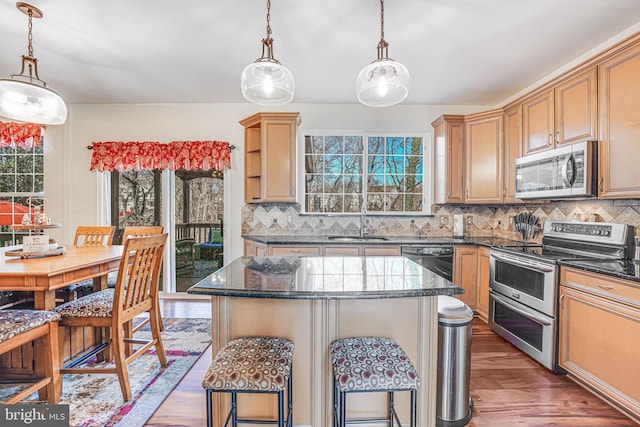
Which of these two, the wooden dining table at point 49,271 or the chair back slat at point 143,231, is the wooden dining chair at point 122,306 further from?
the chair back slat at point 143,231

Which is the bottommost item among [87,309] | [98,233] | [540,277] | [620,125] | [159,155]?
[87,309]

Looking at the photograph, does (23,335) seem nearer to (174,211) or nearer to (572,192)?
(174,211)

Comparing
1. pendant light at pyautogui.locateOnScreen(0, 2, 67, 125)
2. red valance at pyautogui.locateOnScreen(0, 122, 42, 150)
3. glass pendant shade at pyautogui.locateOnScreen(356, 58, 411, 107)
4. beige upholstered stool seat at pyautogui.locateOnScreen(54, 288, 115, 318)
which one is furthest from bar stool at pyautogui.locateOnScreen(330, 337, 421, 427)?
red valance at pyautogui.locateOnScreen(0, 122, 42, 150)

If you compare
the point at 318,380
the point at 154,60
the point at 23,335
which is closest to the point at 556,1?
the point at 318,380

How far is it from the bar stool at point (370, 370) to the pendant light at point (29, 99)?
2653 mm

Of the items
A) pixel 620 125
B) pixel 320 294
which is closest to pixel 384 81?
pixel 320 294

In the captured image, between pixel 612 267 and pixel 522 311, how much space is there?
76 cm

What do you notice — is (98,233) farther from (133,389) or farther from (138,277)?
(133,389)

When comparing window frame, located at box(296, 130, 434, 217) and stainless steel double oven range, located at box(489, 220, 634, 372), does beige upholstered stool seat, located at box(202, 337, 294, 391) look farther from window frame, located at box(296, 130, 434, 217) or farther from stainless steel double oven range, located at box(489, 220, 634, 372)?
window frame, located at box(296, 130, 434, 217)

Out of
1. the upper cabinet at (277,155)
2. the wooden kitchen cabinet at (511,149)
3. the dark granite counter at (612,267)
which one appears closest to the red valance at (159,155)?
the upper cabinet at (277,155)

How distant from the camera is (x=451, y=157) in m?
3.72

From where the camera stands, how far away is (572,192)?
7.89 feet

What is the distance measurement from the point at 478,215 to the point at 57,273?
14.3 feet

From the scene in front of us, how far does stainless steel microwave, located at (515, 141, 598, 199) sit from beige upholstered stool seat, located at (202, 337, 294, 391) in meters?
2.52
